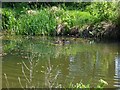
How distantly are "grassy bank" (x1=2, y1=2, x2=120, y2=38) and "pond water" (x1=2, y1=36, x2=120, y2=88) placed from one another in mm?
1014

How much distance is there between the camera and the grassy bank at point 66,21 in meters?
17.8

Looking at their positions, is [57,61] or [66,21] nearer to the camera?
[57,61]

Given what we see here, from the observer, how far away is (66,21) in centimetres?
1900

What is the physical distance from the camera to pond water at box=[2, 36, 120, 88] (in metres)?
9.12

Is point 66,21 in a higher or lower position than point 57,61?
higher

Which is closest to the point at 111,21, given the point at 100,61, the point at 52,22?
the point at 52,22

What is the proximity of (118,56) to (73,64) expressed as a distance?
243 centimetres

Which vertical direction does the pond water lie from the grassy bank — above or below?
below

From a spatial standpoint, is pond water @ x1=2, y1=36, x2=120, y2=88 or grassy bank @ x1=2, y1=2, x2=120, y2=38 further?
grassy bank @ x1=2, y1=2, x2=120, y2=38

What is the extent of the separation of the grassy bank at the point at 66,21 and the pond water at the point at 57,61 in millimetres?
1014

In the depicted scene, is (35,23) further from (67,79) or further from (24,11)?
(67,79)

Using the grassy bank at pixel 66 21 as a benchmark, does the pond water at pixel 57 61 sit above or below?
below

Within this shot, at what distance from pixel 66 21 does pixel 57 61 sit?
743 cm

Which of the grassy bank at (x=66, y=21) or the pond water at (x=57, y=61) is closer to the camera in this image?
the pond water at (x=57, y=61)
